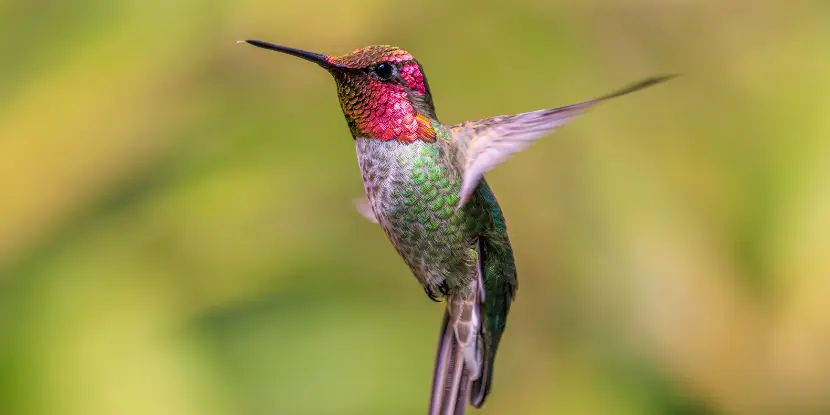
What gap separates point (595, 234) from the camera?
231cm

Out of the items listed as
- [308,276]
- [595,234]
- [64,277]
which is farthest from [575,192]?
[64,277]

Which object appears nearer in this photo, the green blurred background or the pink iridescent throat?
the pink iridescent throat

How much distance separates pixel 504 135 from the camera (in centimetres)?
93

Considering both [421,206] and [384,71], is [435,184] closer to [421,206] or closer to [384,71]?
[421,206]

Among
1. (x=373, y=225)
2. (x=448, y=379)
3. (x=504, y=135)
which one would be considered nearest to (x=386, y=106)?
(x=504, y=135)

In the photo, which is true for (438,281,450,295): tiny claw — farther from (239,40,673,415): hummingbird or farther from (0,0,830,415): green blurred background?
(0,0,830,415): green blurred background

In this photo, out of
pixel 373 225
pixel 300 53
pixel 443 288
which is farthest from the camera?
pixel 373 225

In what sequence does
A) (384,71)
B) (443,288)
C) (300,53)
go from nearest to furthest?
(300,53)
(384,71)
(443,288)

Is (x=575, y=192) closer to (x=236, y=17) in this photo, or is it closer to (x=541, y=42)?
(x=541, y=42)

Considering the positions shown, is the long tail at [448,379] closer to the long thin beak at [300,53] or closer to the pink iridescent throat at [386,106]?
the pink iridescent throat at [386,106]

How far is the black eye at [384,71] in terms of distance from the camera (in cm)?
102

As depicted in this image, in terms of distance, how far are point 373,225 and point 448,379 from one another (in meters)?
1.09

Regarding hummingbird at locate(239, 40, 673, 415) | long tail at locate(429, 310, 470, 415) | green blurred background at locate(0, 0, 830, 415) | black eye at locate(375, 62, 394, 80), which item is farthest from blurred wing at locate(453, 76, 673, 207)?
green blurred background at locate(0, 0, 830, 415)

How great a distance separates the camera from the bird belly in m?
1.03
